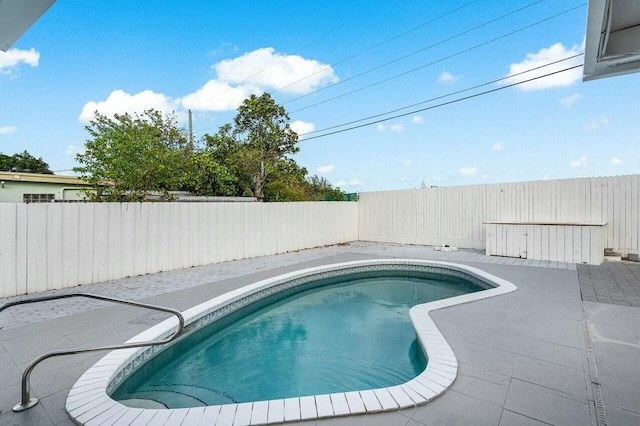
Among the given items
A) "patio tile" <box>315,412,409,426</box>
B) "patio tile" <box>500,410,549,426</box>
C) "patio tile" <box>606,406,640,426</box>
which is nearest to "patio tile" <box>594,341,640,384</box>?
"patio tile" <box>606,406,640,426</box>

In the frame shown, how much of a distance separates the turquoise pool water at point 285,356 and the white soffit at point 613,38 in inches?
120

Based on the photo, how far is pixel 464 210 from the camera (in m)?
9.77

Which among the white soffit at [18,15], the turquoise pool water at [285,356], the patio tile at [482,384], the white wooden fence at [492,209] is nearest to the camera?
the white soffit at [18,15]

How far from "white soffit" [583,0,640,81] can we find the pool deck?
8.51 ft

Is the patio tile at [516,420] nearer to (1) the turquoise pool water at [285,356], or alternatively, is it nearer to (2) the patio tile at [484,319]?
(1) the turquoise pool water at [285,356]

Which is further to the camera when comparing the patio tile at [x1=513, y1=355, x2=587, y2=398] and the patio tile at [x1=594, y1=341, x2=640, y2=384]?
the patio tile at [x1=594, y1=341, x2=640, y2=384]

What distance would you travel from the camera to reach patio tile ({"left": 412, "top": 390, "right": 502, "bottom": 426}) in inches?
76.0

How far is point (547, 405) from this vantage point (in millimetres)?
2070

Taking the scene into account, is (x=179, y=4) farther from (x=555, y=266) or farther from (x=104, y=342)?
(x=555, y=266)

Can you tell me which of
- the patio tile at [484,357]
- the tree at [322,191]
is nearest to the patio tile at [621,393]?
the patio tile at [484,357]

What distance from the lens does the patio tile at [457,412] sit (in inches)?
76.0

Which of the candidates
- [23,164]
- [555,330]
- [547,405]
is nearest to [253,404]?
[547,405]

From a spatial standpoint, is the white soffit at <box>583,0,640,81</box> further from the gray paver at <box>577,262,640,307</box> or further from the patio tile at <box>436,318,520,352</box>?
the gray paver at <box>577,262,640,307</box>

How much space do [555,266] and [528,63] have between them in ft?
16.4
